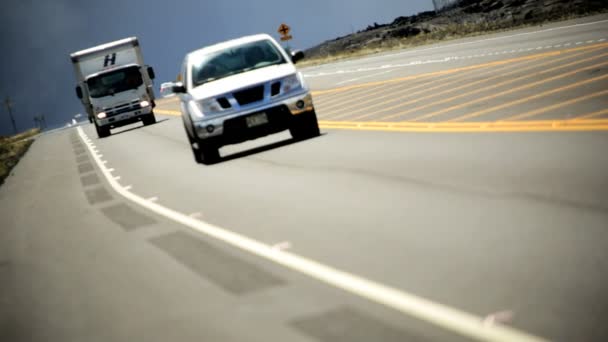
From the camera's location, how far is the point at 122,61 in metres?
32.1

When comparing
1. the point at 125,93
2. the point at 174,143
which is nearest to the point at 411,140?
the point at 174,143

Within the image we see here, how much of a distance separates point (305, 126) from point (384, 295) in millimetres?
9743

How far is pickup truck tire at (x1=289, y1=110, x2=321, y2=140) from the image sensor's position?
14.4 m

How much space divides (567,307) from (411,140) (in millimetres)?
8077

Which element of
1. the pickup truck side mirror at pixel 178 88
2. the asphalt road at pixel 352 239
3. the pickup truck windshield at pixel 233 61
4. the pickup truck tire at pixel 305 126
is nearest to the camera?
the asphalt road at pixel 352 239

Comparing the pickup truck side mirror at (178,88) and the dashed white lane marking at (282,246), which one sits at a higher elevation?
the pickup truck side mirror at (178,88)

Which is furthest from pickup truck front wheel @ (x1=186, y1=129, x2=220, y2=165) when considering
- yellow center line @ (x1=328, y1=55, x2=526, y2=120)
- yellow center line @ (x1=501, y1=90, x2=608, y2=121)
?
yellow center line @ (x1=501, y1=90, x2=608, y2=121)

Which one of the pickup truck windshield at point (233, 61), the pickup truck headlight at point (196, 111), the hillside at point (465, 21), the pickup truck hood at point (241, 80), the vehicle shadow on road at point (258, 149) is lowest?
the hillside at point (465, 21)

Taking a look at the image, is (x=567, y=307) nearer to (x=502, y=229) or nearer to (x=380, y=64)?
(x=502, y=229)

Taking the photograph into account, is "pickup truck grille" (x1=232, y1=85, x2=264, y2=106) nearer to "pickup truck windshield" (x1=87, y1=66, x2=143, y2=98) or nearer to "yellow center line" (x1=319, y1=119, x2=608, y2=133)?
"yellow center line" (x1=319, y1=119, x2=608, y2=133)

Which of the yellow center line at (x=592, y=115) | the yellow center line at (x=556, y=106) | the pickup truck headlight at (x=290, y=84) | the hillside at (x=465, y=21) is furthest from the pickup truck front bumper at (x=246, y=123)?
the hillside at (x=465, y=21)

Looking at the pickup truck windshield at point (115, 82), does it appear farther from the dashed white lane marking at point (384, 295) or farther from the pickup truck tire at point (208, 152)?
the dashed white lane marking at point (384, 295)

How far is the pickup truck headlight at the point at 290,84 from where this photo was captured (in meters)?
14.0

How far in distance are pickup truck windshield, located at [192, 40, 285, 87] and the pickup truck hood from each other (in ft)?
0.67
